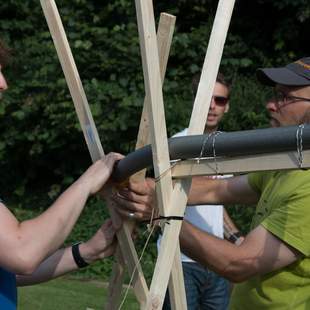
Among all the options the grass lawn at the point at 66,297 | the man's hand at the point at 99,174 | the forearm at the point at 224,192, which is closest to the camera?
the man's hand at the point at 99,174

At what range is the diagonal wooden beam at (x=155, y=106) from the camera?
7.80 feet

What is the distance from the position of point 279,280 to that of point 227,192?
2.03 feet

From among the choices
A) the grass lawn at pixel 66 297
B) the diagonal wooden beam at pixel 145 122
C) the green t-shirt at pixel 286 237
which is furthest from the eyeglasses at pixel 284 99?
the grass lawn at pixel 66 297

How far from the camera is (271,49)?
10.5 meters

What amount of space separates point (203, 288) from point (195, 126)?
2.50 meters

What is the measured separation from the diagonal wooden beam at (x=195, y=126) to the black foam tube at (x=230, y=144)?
3.7 inches

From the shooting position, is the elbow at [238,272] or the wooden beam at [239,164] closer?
the wooden beam at [239,164]

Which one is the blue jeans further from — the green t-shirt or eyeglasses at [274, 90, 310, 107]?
eyeglasses at [274, 90, 310, 107]

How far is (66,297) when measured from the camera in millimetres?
7547

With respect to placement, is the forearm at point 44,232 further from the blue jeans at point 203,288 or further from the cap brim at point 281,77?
the blue jeans at point 203,288

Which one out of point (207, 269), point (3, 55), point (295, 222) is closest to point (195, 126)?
point (295, 222)

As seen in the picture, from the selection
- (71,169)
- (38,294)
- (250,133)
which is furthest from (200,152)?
(71,169)

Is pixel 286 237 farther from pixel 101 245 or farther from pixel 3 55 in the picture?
pixel 3 55

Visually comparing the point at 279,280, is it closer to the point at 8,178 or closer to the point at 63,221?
the point at 63,221
